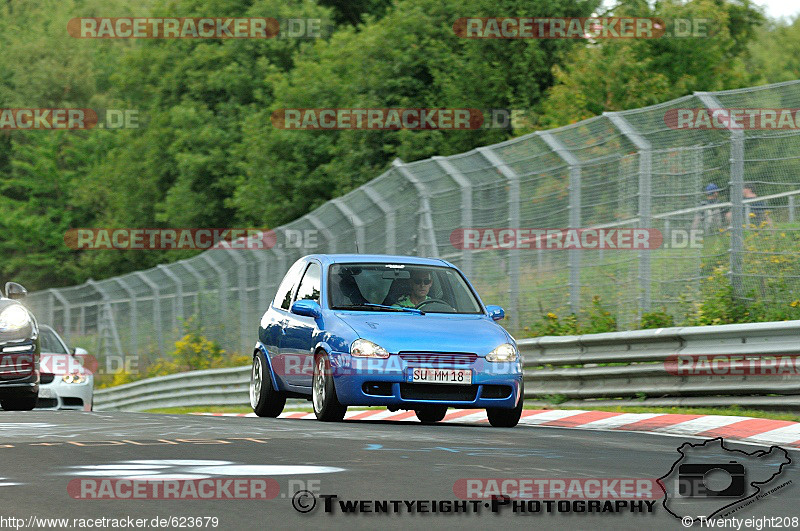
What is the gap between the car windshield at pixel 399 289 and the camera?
13.2m

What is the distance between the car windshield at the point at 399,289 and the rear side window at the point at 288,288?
32.1 inches

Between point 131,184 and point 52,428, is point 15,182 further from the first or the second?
point 52,428

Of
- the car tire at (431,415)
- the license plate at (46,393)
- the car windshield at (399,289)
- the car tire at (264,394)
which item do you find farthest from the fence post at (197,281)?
the car windshield at (399,289)

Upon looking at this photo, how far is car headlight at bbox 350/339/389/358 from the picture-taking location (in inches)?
477

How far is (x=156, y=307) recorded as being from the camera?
3058 centimetres

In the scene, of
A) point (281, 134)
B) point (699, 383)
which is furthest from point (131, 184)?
point (699, 383)

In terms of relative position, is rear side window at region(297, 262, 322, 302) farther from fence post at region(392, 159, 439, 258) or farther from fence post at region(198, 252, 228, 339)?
fence post at region(198, 252, 228, 339)

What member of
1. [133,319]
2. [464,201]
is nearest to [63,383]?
[464,201]

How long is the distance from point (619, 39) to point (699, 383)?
27655mm

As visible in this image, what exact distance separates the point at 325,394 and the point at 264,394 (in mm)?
1885

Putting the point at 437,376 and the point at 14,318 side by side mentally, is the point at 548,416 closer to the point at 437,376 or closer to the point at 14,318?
the point at 437,376

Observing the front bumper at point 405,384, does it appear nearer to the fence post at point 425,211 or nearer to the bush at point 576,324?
the bush at point 576,324

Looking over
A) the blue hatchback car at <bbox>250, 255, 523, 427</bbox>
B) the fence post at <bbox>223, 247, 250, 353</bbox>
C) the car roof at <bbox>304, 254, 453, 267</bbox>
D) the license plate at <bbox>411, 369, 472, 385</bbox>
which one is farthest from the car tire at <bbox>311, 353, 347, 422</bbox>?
the fence post at <bbox>223, 247, 250, 353</bbox>

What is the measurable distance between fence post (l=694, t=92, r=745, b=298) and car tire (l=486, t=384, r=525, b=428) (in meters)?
3.15
